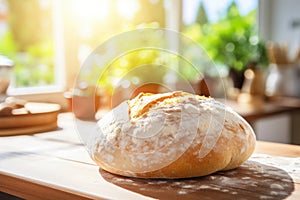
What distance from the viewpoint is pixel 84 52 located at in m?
2.38

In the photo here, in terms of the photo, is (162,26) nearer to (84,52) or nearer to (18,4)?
(84,52)

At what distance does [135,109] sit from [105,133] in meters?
0.08

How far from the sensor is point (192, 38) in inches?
116

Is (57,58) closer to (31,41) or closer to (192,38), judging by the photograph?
(192,38)

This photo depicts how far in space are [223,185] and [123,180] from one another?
0.62 feet

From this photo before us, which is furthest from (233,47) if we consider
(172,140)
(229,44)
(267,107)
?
(172,140)

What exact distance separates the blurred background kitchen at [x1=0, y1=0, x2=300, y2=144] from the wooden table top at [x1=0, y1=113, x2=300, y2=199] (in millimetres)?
687

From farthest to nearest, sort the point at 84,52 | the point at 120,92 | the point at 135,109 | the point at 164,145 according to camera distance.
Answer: the point at 84,52 < the point at 120,92 < the point at 135,109 < the point at 164,145

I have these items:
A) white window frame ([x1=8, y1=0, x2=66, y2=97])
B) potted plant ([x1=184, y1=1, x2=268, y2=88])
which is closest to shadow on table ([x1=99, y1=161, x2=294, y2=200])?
white window frame ([x1=8, y1=0, x2=66, y2=97])

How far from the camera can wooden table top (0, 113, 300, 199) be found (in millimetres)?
776

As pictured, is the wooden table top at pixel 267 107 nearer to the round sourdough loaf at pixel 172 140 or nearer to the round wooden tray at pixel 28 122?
the round wooden tray at pixel 28 122

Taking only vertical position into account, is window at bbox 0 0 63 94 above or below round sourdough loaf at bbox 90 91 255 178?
above

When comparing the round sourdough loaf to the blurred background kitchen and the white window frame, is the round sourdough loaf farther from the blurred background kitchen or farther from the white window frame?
the white window frame

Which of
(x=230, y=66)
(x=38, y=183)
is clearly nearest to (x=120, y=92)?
(x=38, y=183)
